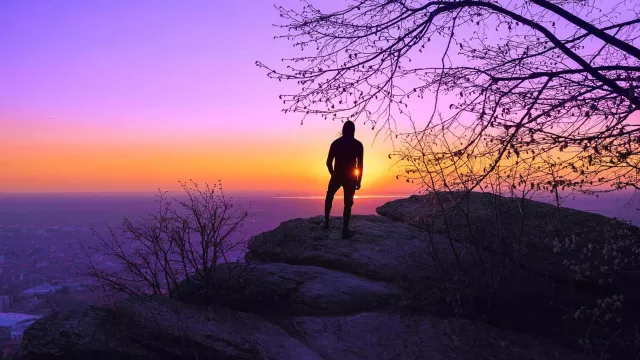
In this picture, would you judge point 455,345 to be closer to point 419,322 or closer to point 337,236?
point 419,322

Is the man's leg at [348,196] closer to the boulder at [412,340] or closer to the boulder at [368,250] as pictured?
the boulder at [368,250]

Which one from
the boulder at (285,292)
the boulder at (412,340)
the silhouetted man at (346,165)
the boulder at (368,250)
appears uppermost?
the silhouetted man at (346,165)

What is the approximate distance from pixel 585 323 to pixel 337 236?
4677 mm

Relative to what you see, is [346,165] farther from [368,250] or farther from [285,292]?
[285,292]

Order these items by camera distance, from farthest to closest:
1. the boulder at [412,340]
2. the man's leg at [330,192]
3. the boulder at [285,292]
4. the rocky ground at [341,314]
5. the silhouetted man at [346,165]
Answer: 1. the man's leg at [330,192]
2. the silhouetted man at [346,165]
3. the boulder at [285,292]
4. the boulder at [412,340]
5. the rocky ground at [341,314]

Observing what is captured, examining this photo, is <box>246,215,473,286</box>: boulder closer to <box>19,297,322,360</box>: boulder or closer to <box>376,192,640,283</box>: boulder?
<box>376,192,640,283</box>: boulder

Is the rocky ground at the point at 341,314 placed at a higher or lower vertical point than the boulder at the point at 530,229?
lower

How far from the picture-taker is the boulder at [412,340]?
5.59m

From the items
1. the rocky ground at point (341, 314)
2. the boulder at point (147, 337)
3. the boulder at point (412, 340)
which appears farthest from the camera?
the boulder at point (412, 340)

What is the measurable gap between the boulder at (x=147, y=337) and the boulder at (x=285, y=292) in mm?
A: 662

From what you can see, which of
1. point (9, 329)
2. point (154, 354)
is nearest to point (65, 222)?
point (9, 329)

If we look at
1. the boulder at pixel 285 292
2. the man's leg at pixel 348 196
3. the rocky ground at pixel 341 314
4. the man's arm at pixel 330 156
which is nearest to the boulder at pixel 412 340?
the rocky ground at pixel 341 314

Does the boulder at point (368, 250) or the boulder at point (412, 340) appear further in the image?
the boulder at point (368, 250)

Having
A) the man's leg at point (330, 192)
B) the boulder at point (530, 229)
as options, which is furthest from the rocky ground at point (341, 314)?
the man's leg at point (330, 192)
